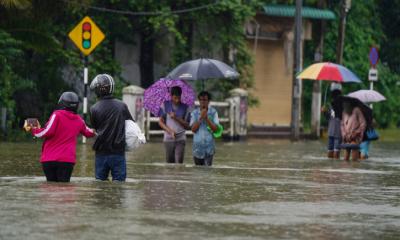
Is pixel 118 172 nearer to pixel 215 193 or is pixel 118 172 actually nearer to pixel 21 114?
pixel 215 193

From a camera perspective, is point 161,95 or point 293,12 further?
point 293,12

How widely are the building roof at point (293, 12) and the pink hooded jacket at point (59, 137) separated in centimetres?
2559

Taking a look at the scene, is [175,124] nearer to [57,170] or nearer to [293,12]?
[57,170]

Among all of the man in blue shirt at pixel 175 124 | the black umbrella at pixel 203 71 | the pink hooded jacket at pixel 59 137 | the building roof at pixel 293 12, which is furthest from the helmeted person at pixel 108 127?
the building roof at pixel 293 12

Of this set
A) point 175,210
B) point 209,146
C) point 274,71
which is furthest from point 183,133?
point 274,71

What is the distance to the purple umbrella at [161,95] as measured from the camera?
70.9ft

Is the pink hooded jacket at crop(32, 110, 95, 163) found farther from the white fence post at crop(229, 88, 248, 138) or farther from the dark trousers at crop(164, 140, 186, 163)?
the white fence post at crop(229, 88, 248, 138)

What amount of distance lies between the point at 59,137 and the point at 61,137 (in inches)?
1.0

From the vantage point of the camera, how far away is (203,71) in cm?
2289

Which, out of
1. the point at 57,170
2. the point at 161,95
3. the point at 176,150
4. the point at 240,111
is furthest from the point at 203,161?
the point at 240,111

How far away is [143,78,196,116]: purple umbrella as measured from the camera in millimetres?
21625

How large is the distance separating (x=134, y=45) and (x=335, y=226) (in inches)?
1094

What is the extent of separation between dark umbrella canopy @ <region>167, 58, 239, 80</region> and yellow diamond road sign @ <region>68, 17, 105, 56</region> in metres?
8.62

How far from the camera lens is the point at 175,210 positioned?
12.6m
